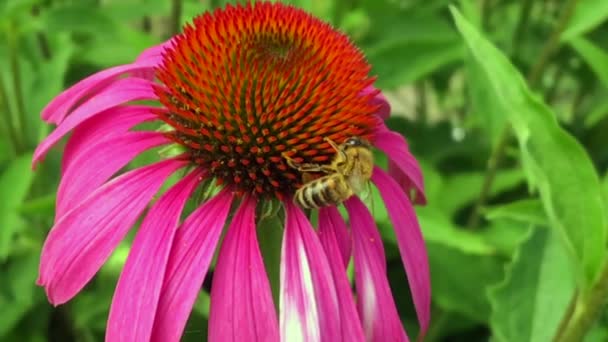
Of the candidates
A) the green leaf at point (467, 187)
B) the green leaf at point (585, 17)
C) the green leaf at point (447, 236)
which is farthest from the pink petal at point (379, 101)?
the green leaf at point (467, 187)

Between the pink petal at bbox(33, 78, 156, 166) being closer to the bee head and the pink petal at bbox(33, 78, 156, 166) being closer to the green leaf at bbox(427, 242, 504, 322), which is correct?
the bee head

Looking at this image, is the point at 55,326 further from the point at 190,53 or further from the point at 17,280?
the point at 190,53

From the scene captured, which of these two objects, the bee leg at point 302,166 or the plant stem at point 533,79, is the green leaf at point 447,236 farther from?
the bee leg at point 302,166

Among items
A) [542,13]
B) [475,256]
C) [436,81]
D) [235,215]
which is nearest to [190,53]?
[235,215]

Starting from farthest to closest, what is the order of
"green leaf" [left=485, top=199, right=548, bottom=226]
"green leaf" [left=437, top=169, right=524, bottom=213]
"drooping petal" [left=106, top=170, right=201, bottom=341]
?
"green leaf" [left=437, top=169, right=524, bottom=213] → "green leaf" [left=485, top=199, right=548, bottom=226] → "drooping petal" [left=106, top=170, right=201, bottom=341]

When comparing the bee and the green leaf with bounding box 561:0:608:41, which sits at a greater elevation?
the bee

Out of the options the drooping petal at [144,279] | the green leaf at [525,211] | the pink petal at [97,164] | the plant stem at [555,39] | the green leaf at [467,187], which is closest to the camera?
the drooping petal at [144,279]

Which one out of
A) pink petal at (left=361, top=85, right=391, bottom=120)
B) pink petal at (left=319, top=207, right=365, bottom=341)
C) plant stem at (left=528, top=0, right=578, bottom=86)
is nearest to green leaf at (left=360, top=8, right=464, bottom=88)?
plant stem at (left=528, top=0, right=578, bottom=86)
